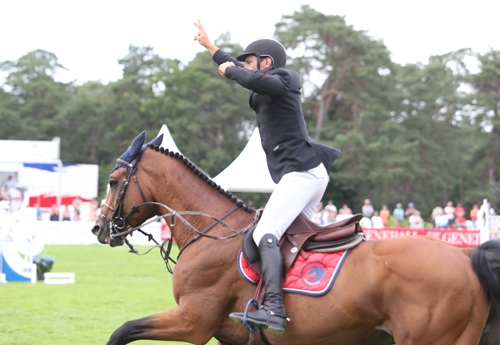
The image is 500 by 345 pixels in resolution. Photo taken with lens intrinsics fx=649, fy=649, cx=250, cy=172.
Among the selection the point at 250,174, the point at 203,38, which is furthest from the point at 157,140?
the point at 250,174

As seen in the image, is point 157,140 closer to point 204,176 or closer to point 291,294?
point 204,176

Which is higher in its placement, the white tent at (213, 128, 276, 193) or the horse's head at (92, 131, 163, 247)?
the horse's head at (92, 131, 163, 247)

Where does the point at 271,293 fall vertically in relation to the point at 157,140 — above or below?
below

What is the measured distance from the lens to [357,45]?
55.8m

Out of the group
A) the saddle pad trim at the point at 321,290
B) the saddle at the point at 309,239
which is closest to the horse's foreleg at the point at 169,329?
the saddle pad trim at the point at 321,290

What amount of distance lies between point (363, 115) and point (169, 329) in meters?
51.0

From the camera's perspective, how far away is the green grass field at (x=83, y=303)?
9.61m

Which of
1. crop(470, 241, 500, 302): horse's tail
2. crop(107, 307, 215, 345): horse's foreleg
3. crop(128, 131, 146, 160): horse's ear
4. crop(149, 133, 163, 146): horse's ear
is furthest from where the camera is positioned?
crop(149, 133, 163, 146): horse's ear

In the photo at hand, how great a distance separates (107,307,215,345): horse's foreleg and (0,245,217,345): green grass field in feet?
11.1

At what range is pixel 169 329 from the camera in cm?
582

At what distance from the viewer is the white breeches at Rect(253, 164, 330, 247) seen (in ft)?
18.7

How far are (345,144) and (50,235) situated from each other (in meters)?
30.2

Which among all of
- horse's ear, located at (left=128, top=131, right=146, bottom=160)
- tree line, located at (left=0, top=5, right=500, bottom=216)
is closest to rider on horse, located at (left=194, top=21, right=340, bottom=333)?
horse's ear, located at (left=128, top=131, right=146, bottom=160)

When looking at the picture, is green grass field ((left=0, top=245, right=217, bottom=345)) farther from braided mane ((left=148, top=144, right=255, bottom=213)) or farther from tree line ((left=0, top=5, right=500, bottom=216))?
tree line ((left=0, top=5, right=500, bottom=216))
